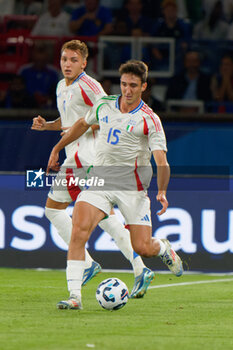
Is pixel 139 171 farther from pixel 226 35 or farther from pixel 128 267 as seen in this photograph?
pixel 226 35

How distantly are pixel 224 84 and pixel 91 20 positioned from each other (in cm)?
272

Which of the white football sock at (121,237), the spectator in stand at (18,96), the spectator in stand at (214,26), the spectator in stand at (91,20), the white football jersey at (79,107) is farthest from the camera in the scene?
the spectator in stand at (214,26)

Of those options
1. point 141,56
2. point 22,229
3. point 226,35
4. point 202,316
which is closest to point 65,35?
point 141,56

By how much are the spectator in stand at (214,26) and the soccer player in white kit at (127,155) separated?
26.5ft

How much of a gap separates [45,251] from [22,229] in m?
0.38

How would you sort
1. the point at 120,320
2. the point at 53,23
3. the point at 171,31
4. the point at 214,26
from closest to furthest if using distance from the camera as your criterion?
the point at 120,320 < the point at 171,31 < the point at 53,23 < the point at 214,26

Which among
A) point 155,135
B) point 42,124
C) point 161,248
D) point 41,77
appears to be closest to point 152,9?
point 41,77

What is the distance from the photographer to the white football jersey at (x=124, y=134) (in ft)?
23.4

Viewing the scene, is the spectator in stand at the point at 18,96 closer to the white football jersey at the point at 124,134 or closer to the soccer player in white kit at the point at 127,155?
the soccer player in white kit at the point at 127,155

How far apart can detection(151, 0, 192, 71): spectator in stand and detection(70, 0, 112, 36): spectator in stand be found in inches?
35.3

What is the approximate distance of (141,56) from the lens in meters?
13.9

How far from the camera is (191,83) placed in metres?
13.8

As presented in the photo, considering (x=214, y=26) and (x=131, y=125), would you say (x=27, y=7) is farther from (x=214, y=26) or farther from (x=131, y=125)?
(x=131, y=125)

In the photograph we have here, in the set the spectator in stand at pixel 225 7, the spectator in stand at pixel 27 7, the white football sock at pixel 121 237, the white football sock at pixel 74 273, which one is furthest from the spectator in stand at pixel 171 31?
the white football sock at pixel 74 273
